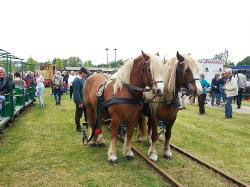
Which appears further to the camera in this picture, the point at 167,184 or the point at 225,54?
the point at 225,54

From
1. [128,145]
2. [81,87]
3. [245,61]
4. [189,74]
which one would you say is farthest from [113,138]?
[245,61]

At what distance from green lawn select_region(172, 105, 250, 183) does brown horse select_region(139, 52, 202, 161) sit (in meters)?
1.28

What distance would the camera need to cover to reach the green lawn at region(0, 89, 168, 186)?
598 cm

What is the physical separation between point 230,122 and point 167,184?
27.0 ft

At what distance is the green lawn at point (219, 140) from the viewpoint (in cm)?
720

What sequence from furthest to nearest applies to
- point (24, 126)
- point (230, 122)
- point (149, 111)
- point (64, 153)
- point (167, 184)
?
point (230, 122), point (24, 126), point (64, 153), point (149, 111), point (167, 184)

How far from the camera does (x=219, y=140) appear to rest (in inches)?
382

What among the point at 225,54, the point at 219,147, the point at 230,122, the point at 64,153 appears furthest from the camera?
the point at 225,54

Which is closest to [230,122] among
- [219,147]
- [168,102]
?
[219,147]

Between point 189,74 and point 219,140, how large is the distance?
3785 mm

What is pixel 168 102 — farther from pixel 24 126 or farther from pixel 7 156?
pixel 24 126

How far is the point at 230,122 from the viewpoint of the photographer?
1328cm

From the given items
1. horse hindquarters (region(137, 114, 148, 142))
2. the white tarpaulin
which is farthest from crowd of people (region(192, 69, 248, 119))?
horse hindquarters (region(137, 114, 148, 142))

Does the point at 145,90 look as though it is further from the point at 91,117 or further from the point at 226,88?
the point at 226,88
